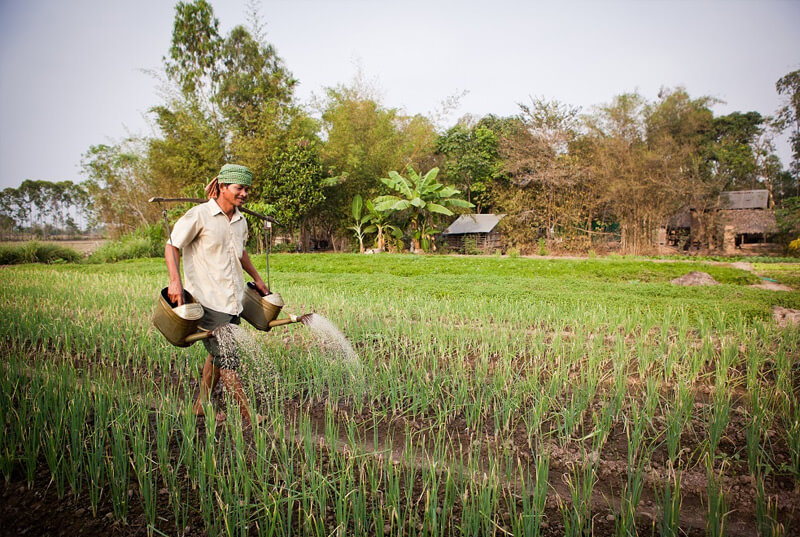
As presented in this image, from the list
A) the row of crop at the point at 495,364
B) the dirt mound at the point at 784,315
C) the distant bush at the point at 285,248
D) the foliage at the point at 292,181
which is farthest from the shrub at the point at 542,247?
the row of crop at the point at 495,364

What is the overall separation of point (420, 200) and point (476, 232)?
436 cm

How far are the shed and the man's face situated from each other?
16519mm

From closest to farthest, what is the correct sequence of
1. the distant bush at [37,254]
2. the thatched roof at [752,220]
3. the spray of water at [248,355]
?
the spray of water at [248,355] → the distant bush at [37,254] → the thatched roof at [752,220]

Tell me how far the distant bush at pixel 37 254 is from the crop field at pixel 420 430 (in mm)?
11126

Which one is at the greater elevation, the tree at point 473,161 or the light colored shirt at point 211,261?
the tree at point 473,161

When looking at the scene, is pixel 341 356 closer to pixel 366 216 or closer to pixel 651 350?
pixel 651 350

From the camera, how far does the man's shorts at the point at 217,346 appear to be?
88.5 inches

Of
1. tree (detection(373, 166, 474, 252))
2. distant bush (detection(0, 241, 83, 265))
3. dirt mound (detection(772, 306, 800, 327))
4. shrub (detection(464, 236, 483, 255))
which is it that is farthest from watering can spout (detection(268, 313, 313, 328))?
shrub (detection(464, 236, 483, 255))

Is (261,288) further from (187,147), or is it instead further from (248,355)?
(187,147)

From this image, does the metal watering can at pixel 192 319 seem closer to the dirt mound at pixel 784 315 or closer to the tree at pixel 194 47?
the dirt mound at pixel 784 315

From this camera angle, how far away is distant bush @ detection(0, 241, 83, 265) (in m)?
13.2

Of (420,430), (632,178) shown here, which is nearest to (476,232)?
(632,178)

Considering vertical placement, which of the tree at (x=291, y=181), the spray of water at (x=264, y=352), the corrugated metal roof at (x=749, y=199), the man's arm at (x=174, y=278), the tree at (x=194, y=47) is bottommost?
the spray of water at (x=264, y=352)

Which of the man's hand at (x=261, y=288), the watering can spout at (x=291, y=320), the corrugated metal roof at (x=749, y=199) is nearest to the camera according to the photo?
the watering can spout at (x=291, y=320)
